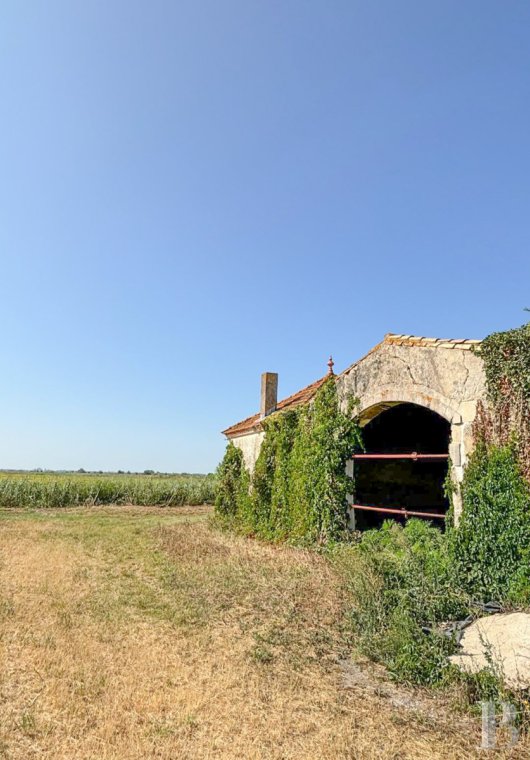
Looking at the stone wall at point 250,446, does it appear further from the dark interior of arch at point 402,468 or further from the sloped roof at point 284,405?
the dark interior of arch at point 402,468

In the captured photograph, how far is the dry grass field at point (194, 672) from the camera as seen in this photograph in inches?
150

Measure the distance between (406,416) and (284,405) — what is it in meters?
3.73

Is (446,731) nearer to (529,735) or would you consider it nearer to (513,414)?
(529,735)

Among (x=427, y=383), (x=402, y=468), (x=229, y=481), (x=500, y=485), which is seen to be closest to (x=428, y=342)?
(x=427, y=383)

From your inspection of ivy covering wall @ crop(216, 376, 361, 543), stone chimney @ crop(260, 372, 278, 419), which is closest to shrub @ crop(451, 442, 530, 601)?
ivy covering wall @ crop(216, 376, 361, 543)

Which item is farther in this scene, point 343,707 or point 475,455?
point 475,455

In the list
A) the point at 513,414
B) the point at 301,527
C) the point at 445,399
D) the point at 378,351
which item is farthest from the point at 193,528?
the point at 513,414

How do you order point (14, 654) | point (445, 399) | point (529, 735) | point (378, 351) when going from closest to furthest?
1. point (529, 735)
2. point (14, 654)
3. point (445, 399)
4. point (378, 351)

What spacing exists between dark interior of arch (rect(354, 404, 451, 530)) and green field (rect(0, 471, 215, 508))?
15.9 meters

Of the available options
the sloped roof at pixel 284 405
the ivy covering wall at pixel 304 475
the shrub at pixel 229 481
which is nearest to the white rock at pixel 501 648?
the ivy covering wall at pixel 304 475

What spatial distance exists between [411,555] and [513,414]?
2.43 m

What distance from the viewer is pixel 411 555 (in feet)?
22.5

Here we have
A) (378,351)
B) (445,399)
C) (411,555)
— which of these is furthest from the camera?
(378,351)

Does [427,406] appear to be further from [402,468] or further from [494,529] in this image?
[402,468]
